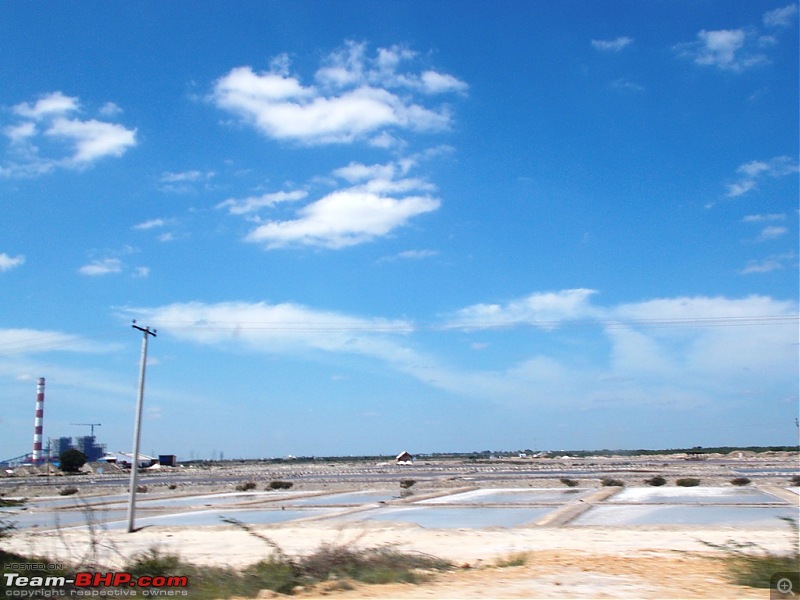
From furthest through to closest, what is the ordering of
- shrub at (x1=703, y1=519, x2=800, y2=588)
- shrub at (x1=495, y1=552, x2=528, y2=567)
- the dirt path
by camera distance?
1. shrub at (x1=495, y1=552, x2=528, y2=567)
2. shrub at (x1=703, y1=519, x2=800, y2=588)
3. the dirt path

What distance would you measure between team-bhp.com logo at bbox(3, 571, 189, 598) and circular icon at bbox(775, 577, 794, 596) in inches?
305

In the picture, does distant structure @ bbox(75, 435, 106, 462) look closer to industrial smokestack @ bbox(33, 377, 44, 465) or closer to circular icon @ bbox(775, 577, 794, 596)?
industrial smokestack @ bbox(33, 377, 44, 465)

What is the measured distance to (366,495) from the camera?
127 ft

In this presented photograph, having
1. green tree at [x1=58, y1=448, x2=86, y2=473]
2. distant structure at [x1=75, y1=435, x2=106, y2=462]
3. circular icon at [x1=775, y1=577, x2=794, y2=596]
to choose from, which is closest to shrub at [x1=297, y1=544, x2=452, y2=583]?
circular icon at [x1=775, y1=577, x2=794, y2=596]

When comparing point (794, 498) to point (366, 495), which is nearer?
point (794, 498)

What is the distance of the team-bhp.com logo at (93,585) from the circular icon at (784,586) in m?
7.75

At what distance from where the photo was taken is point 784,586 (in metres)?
8.92

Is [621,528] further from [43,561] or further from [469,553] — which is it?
[43,561]

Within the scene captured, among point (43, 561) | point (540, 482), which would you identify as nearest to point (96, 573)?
point (43, 561)

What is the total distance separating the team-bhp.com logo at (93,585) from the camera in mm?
9398

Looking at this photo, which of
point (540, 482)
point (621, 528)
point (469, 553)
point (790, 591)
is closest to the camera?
point (790, 591)

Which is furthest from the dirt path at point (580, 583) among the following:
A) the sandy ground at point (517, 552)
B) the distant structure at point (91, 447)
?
the distant structure at point (91, 447)

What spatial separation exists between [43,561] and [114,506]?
25.9m

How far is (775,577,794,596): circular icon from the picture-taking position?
877 cm
